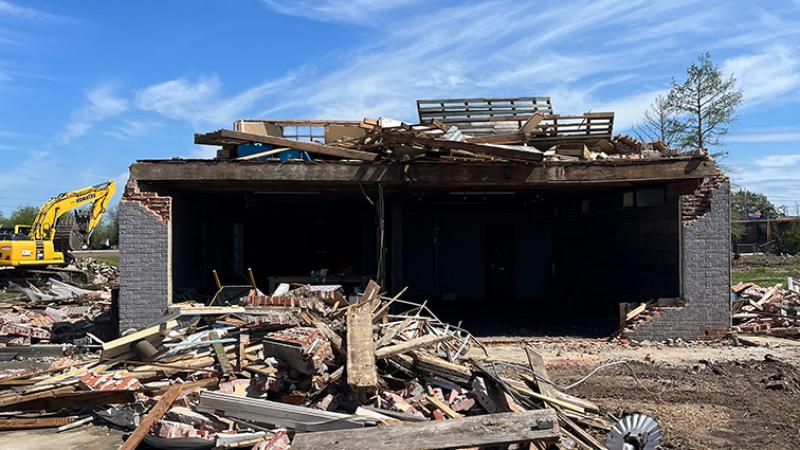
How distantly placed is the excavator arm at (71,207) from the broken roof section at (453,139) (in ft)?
47.3

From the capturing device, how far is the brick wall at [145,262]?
38.3 ft

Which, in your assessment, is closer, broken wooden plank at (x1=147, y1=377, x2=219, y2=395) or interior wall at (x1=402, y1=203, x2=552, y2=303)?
broken wooden plank at (x1=147, y1=377, x2=219, y2=395)

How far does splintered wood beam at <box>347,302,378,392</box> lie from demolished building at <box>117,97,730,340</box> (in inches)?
155

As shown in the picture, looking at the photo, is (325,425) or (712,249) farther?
(712,249)

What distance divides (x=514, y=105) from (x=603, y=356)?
592cm

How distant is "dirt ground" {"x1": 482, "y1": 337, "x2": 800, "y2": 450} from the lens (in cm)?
688

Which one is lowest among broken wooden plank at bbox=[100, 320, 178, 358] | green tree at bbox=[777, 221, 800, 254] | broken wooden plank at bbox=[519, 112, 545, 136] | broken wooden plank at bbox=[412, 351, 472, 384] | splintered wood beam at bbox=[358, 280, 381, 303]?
broken wooden plank at bbox=[412, 351, 472, 384]

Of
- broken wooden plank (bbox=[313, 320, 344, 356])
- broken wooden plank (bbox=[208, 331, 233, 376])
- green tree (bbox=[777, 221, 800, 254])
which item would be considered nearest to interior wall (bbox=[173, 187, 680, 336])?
broken wooden plank (bbox=[208, 331, 233, 376])

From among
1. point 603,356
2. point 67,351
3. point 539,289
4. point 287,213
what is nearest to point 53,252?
point 287,213

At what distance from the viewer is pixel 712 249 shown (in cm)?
1233

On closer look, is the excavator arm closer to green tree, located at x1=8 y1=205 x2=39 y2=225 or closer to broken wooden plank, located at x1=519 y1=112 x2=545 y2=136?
broken wooden plank, located at x1=519 y1=112 x2=545 y2=136

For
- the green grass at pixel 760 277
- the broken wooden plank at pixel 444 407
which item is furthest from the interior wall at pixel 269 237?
the green grass at pixel 760 277

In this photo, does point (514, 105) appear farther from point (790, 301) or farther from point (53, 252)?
point (53, 252)

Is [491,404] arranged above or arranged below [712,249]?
below
